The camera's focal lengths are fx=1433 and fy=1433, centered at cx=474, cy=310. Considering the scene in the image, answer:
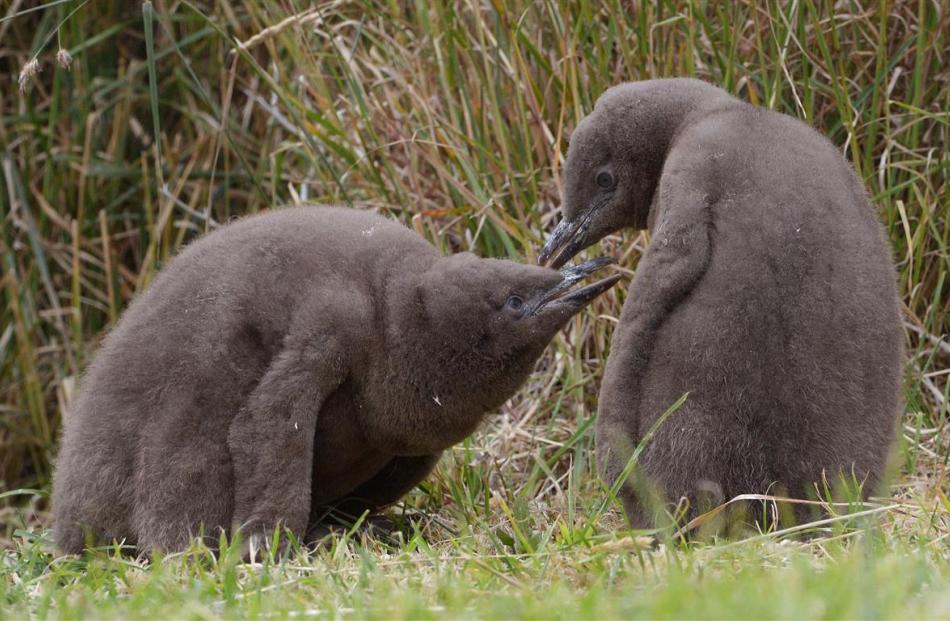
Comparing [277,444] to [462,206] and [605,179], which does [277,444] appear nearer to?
[605,179]

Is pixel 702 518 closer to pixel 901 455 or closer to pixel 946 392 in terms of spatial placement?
pixel 901 455

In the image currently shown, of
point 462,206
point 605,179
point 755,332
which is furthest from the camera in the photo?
point 462,206

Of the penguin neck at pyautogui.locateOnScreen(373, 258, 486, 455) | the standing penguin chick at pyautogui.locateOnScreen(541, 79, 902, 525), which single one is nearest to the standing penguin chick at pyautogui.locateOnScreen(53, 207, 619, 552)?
the penguin neck at pyautogui.locateOnScreen(373, 258, 486, 455)

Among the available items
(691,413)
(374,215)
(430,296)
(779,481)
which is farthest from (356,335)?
(779,481)

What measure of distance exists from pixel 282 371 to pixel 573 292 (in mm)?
913

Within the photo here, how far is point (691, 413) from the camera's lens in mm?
4027

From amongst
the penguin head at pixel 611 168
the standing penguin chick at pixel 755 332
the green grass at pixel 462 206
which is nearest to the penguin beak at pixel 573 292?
the standing penguin chick at pixel 755 332

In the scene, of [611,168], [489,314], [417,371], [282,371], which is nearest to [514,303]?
[489,314]

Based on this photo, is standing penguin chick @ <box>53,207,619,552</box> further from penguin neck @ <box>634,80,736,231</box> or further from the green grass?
penguin neck @ <box>634,80,736,231</box>

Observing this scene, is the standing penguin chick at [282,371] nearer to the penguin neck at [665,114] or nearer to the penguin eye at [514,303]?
the penguin eye at [514,303]

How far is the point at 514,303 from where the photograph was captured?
4375 millimetres

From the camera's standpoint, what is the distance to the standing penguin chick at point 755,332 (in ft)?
13.0

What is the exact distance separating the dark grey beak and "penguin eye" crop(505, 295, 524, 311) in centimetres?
43

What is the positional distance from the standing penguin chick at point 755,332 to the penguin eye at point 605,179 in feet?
1.32
